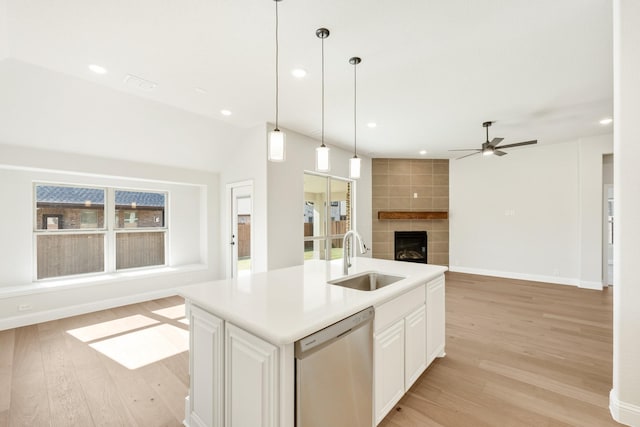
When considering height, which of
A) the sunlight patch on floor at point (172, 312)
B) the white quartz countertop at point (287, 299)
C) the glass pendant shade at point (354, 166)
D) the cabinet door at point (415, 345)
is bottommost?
the sunlight patch on floor at point (172, 312)

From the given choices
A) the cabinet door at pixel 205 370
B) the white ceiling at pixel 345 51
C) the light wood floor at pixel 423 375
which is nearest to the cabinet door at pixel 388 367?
the light wood floor at pixel 423 375

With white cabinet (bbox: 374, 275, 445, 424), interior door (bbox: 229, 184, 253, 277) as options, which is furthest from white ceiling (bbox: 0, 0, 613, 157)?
white cabinet (bbox: 374, 275, 445, 424)

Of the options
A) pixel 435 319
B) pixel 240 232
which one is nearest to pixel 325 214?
pixel 240 232

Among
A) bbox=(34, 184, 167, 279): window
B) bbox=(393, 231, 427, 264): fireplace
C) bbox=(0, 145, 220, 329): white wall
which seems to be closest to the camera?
bbox=(0, 145, 220, 329): white wall

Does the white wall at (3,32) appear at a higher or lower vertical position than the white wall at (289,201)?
higher

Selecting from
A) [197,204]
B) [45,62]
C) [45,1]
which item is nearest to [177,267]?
[197,204]

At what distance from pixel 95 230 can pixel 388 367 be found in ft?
15.8

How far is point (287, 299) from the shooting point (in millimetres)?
1655

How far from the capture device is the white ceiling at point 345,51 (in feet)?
6.35

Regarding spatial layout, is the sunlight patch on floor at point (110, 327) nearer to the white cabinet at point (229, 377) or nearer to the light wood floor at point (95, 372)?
the light wood floor at point (95, 372)

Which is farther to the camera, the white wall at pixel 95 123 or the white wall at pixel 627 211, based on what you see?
the white wall at pixel 95 123

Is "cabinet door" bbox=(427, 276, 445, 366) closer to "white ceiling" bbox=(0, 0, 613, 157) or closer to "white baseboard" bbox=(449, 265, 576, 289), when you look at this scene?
"white ceiling" bbox=(0, 0, 613, 157)

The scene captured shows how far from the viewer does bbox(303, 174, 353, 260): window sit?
5016mm

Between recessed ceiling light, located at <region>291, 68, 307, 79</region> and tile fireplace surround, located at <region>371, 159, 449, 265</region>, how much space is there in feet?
13.4
